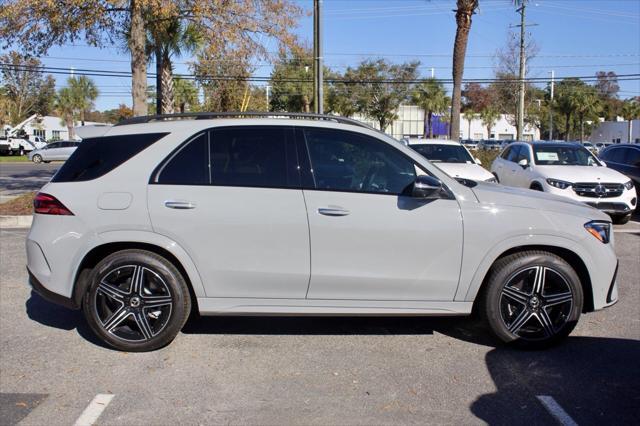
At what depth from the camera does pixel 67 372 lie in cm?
432

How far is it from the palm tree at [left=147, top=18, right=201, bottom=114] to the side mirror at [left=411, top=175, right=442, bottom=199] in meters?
11.4

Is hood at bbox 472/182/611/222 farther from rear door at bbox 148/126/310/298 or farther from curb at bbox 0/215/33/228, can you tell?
curb at bbox 0/215/33/228

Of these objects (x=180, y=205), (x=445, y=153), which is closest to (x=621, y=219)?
(x=445, y=153)

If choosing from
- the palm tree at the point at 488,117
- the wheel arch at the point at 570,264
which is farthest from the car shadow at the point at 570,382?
the palm tree at the point at 488,117

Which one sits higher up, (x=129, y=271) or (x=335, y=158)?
(x=335, y=158)

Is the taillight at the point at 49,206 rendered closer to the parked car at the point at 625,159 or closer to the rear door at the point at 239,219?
the rear door at the point at 239,219

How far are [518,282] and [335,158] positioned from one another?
179 cm

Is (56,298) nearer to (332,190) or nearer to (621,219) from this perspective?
(332,190)

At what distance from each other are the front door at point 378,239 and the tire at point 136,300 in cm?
109

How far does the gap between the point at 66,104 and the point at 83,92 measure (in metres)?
2.55

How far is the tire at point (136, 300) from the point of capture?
4.55 meters

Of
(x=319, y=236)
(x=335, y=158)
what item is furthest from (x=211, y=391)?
(x=335, y=158)

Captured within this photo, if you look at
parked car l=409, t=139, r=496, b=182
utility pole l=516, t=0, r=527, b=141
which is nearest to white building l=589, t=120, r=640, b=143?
utility pole l=516, t=0, r=527, b=141

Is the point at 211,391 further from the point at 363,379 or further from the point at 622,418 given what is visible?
the point at 622,418
